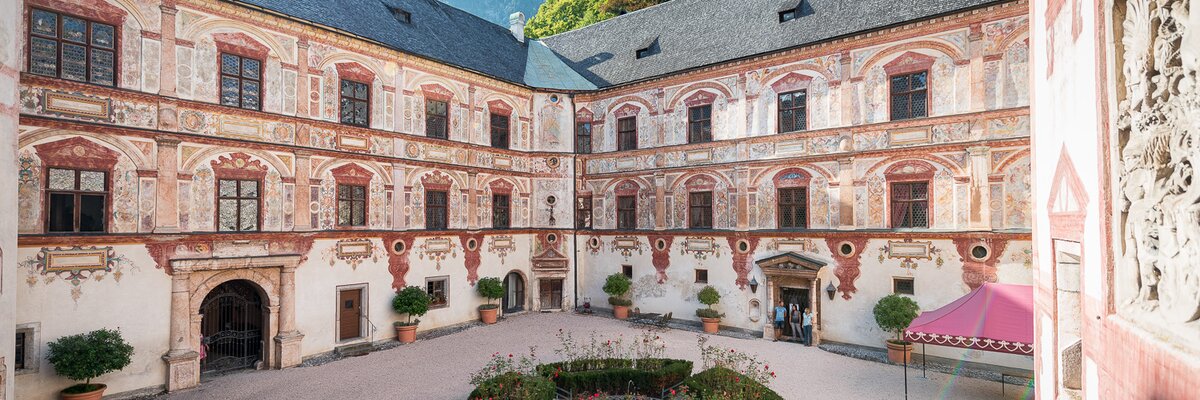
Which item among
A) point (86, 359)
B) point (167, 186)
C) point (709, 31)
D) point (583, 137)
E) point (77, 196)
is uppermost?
point (709, 31)

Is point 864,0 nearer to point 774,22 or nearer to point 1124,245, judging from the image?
point 774,22

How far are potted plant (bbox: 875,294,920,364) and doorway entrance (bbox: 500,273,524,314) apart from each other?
40.5 ft

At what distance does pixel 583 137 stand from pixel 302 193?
1048 cm

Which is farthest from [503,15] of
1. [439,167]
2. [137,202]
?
[137,202]

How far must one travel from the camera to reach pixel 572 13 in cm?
3622

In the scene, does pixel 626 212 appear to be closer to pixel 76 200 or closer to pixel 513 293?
pixel 513 293

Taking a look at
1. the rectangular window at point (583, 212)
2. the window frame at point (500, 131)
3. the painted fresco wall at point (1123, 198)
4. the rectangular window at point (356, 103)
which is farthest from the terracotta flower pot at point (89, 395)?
the painted fresco wall at point (1123, 198)

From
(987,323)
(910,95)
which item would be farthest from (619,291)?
(987,323)

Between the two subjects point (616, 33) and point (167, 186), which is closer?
point (167, 186)

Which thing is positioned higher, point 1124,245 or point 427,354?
point 1124,245

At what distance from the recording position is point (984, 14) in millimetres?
13789

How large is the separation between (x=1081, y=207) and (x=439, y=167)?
1633 cm

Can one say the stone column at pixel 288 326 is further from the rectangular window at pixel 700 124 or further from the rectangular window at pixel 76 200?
the rectangular window at pixel 700 124

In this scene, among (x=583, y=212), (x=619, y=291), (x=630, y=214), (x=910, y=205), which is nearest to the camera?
(x=910, y=205)
